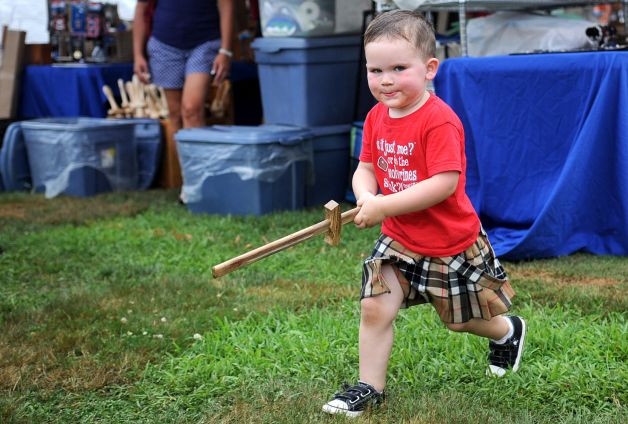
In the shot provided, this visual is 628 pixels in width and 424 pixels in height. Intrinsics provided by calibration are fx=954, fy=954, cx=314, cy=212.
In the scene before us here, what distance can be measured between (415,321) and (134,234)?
8.21 feet

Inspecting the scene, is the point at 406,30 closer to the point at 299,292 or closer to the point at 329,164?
the point at 299,292

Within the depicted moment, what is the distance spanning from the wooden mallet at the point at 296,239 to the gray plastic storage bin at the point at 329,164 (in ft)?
12.8

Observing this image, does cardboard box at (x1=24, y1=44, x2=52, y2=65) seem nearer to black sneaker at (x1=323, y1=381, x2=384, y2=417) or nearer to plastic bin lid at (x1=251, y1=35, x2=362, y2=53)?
plastic bin lid at (x1=251, y1=35, x2=362, y2=53)

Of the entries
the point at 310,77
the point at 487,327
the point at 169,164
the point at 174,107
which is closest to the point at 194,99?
the point at 174,107

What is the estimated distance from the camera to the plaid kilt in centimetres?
266

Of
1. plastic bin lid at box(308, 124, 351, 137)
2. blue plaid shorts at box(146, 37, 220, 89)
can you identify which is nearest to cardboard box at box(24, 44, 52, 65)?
blue plaid shorts at box(146, 37, 220, 89)

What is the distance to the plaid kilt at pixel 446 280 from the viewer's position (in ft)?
8.72

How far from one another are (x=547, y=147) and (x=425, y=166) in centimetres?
224

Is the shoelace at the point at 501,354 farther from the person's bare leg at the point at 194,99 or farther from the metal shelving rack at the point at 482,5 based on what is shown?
the person's bare leg at the point at 194,99

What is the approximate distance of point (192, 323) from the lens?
3.75m

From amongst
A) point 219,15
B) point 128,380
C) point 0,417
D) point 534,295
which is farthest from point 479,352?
point 219,15

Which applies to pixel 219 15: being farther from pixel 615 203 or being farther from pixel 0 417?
pixel 0 417

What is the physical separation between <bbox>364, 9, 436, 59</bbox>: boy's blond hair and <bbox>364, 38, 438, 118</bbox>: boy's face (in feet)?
0.05

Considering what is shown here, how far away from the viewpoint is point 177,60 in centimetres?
622
